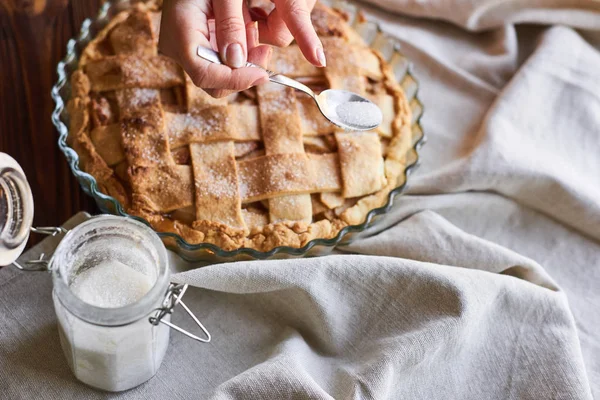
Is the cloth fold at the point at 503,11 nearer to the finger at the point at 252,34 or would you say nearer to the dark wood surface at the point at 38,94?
the finger at the point at 252,34

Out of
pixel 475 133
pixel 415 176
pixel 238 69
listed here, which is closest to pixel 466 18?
pixel 475 133

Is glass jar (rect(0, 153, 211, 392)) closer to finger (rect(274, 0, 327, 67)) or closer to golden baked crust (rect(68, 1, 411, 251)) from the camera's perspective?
golden baked crust (rect(68, 1, 411, 251))

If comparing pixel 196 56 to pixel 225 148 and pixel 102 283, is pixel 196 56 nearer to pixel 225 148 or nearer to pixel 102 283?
pixel 225 148

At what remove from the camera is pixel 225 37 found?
1061mm

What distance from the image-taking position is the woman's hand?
3.42 ft

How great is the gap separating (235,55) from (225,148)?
8.3 inches

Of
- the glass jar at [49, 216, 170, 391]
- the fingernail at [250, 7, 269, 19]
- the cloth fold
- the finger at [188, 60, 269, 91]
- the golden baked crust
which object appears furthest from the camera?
the cloth fold

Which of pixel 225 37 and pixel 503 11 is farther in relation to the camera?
pixel 503 11

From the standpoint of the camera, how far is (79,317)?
856mm

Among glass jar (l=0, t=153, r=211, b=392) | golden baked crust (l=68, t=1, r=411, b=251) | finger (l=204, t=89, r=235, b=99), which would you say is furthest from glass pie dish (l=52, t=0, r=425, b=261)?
finger (l=204, t=89, r=235, b=99)

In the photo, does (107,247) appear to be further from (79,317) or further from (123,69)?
(123,69)

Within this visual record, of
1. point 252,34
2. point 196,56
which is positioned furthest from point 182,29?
point 252,34

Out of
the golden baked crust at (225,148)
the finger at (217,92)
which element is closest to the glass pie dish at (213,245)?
the golden baked crust at (225,148)

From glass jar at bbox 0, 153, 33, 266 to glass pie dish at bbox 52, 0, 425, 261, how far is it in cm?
19
